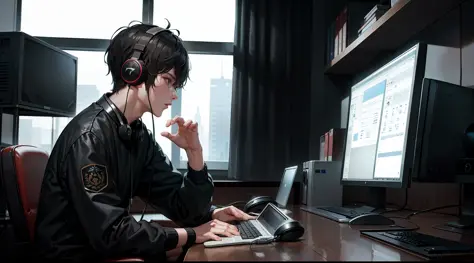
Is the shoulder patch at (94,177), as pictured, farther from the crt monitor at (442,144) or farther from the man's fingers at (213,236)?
the crt monitor at (442,144)

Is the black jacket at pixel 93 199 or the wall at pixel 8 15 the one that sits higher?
the wall at pixel 8 15

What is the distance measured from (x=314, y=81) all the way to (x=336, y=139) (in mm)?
817

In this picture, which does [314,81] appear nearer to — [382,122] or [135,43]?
[382,122]

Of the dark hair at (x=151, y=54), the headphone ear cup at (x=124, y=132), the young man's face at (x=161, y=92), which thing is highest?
the dark hair at (x=151, y=54)

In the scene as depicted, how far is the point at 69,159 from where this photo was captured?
3.12 ft

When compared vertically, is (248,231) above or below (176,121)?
below

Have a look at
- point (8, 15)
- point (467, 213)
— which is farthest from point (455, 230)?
point (8, 15)

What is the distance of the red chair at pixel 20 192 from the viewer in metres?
1.17

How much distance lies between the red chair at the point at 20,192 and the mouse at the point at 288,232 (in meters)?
0.69

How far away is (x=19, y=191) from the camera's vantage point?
3.85ft

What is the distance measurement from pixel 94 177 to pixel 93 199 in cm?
5

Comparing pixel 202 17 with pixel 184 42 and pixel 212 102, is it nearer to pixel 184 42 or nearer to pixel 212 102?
pixel 184 42

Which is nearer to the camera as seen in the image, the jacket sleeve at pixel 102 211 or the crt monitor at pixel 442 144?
the jacket sleeve at pixel 102 211

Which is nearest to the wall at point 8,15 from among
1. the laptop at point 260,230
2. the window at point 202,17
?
the window at point 202,17
